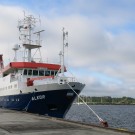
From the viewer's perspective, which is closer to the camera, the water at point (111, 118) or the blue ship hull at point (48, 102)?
the blue ship hull at point (48, 102)

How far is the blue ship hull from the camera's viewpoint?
27844 millimetres

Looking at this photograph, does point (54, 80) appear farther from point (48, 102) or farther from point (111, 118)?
point (111, 118)

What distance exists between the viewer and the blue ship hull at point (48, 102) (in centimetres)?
2784

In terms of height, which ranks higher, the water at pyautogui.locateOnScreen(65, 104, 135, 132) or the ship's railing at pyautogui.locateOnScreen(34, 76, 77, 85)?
the ship's railing at pyautogui.locateOnScreen(34, 76, 77, 85)

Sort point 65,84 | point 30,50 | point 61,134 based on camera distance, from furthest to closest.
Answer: point 30,50
point 65,84
point 61,134

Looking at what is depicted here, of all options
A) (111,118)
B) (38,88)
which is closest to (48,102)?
(38,88)

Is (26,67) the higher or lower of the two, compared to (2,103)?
higher

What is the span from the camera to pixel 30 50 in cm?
3638

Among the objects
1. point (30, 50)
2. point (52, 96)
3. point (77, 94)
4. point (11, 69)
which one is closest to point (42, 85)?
point (52, 96)

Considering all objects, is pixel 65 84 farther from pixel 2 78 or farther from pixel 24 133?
pixel 24 133

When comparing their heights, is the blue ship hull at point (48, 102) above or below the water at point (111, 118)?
above

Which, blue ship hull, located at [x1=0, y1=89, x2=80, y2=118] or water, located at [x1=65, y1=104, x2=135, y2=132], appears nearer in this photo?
blue ship hull, located at [x1=0, y1=89, x2=80, y2=118]

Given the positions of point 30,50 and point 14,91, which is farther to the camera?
point 30,50

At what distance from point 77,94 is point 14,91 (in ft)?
23.3
